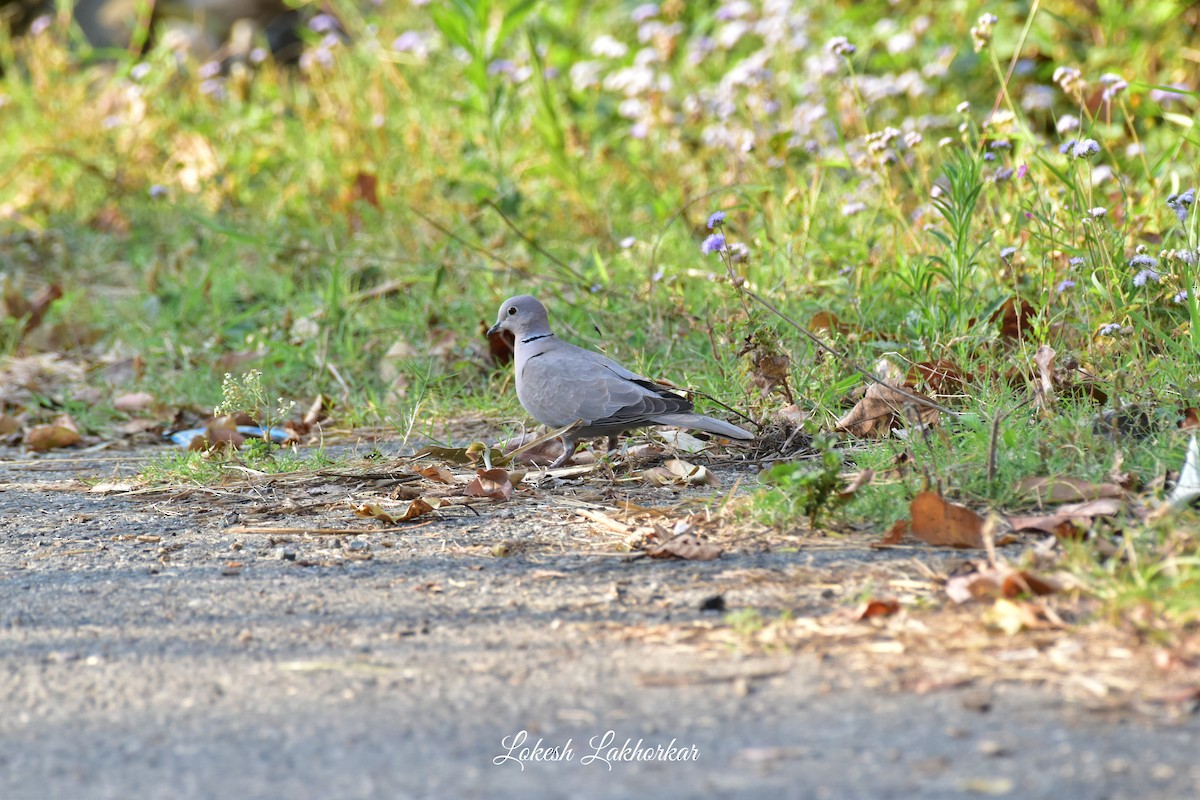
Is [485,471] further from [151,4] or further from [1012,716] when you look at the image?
[151,4]

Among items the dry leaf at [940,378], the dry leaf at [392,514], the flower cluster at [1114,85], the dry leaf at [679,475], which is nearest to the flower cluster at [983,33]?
the flower cluster at [1114,85]

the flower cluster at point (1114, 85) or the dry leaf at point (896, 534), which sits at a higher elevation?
the flower cluster at point (1114, 85)

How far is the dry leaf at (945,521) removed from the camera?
270cm

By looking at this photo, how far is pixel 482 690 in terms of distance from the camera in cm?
215

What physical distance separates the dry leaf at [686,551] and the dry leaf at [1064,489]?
0.80m

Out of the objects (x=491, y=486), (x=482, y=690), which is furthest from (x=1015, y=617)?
(x=491, y=486)

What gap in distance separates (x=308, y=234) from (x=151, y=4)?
481 centimetres

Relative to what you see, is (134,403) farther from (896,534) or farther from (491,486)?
(896,534)

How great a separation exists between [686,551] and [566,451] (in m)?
1.09

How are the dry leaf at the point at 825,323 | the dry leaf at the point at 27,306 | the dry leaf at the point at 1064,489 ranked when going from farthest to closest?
the dry leaf at the point at 27,306 < the dry leaf at the point at 825,323 < the dry leaf at the point at 1064,489

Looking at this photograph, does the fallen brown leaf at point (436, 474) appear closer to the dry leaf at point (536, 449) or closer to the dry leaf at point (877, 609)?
the dry leaf at point (536, 449)

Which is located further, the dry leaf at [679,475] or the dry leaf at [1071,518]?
the dry leaf at [679,475]

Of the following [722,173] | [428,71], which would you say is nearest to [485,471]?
[722,173]

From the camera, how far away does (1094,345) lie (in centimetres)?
376
